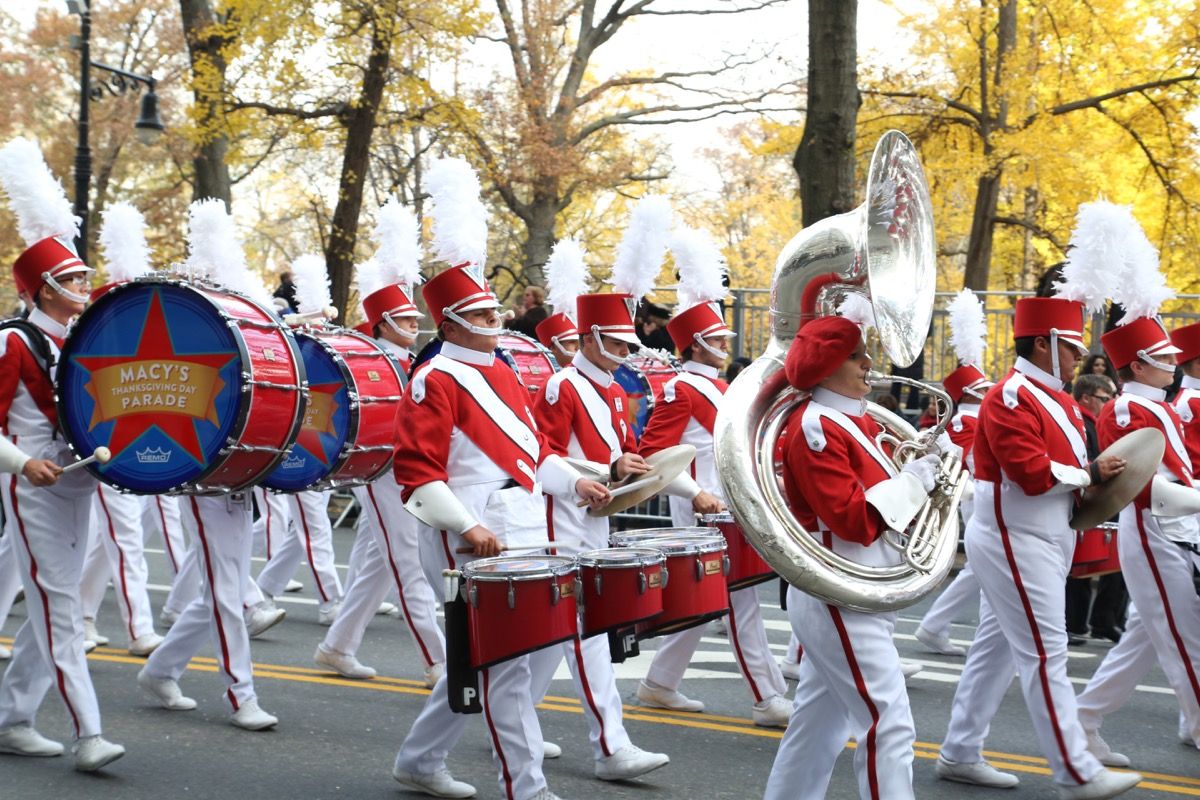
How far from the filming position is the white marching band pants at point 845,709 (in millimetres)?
4465

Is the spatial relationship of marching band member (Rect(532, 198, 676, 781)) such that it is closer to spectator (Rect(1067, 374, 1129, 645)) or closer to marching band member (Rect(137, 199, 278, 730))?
marching band member (Rect(137, 199, 278, 730))

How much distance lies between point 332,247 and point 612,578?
42.5 feet

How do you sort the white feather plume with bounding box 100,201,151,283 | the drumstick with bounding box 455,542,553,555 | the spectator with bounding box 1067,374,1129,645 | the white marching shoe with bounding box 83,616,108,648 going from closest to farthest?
1. the drumstick with bounding box 455,542,553,555
2. the white feather plume with bounding box 100,201,151,283
3. the white marching shoe with bounding box 83,616,108,648
4. the spectator with bounding box 1067,374,1129,645

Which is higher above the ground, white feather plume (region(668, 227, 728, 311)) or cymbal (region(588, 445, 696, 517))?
white feather plume (region(668, 227, 728, 311))

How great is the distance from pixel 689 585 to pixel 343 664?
2.89 m

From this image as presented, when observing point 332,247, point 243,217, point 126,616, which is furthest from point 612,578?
point 243,217

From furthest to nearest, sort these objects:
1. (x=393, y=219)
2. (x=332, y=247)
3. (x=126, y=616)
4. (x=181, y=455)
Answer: (x=332, y=247), (x=126, y=616), (x=393, y=219), (x=181, y=455)

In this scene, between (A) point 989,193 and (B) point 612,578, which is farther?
(A) point 989,193

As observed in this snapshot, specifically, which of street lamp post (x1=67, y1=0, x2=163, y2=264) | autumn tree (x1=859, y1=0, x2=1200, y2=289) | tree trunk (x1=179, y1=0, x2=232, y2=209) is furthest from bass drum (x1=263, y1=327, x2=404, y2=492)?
autumn tree (x1=859, y1=0, x2=1200, y2=289)

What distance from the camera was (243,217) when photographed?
41.8 m

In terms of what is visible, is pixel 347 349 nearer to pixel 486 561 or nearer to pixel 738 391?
pixel 486 561

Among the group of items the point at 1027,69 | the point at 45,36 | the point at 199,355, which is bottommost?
the point at 199,355

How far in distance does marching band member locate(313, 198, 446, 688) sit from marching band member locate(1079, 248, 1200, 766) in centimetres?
332

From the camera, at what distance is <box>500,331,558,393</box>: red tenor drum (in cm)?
934
